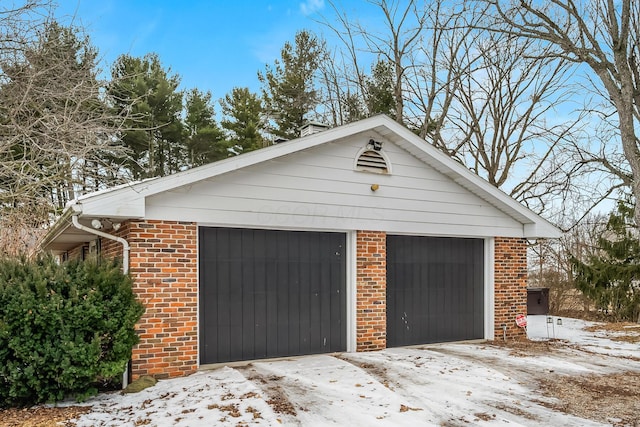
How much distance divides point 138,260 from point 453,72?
48.7 ft

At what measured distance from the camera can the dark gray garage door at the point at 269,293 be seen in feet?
23.1

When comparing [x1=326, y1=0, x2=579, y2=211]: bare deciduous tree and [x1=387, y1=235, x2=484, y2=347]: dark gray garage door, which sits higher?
[x1=326, y1=0, x2=579, y2=211]: bare deciduous tree

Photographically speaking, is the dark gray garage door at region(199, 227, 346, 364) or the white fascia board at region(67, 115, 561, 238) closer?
the white fascia board at region(67, 115, 561, 238)

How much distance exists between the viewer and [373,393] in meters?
5.66

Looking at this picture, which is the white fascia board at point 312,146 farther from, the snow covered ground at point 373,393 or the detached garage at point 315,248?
the snow covered ground at point 373,393

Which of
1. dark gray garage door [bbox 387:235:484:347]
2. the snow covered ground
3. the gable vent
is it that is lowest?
the snow covered ground

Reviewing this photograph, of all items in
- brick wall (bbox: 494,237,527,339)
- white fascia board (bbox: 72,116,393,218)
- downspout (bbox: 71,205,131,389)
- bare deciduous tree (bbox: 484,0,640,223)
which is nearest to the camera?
Result: white fascia board (bbox: 72,116,393,218)

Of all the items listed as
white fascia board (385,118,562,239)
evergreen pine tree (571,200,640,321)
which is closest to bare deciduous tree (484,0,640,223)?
evergreen pine tree (571,200,640,321)

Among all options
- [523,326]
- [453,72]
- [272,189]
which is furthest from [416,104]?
[272,189]

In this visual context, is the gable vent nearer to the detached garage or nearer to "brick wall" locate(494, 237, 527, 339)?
the detached garage

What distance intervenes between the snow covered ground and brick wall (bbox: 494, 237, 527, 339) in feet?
4.63

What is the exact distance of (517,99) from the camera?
59.4ft

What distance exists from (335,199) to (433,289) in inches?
104

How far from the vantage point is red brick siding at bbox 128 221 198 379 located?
636cm
